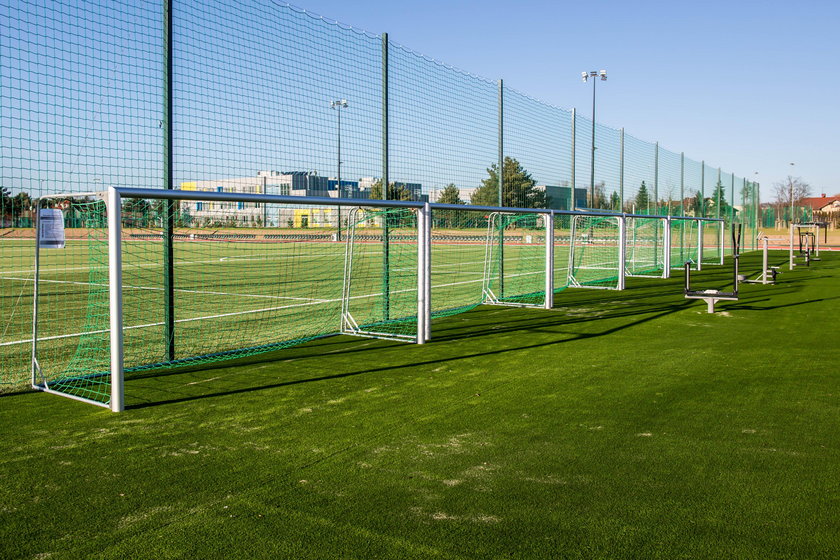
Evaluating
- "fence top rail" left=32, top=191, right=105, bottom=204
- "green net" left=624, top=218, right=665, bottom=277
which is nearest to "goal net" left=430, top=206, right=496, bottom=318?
"fence top rail" left=32, top=191, right=105, bottom=204

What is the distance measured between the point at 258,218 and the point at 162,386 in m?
4.18

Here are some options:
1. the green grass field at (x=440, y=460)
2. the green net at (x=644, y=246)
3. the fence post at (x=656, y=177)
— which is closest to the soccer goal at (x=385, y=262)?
the green grass field at (x=440, y=460)

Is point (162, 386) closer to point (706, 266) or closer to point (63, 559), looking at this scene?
point (63, 559)

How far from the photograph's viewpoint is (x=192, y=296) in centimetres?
1266

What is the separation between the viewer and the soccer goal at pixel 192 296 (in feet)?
19.7

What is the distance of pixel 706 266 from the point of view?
2439 centimetres

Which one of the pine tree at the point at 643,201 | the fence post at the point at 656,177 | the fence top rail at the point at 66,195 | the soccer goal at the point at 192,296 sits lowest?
the soccer goal at the point at 192,296

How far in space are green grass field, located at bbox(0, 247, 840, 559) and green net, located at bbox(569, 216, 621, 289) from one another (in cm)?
1063

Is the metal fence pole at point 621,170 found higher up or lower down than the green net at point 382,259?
higher up

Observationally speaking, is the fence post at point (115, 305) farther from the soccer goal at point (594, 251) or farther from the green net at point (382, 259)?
the soccer goal at point (594, 251)

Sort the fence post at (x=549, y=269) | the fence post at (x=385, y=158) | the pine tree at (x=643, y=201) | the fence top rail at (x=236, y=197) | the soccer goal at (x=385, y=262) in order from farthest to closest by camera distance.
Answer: the pine tree at (x=643, y=201), the fence post at (x=549, y=269), the fence post at (x=385, y=158), the soccer goal at (x=385, y=262), the fence top rail at (x=236, y=197)

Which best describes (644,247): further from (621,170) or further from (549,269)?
(549,269)

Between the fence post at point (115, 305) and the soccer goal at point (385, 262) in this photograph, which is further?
the soccer goal at point (385, 262)

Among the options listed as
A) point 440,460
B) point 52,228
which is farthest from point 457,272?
point 440,460
